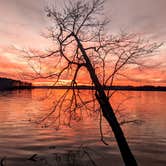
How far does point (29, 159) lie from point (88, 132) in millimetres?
13319

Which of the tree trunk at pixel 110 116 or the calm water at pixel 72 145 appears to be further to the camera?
the calm water at pixel 72 145

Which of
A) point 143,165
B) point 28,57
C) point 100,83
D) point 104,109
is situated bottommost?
point 143,165

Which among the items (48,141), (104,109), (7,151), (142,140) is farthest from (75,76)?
(142,140)

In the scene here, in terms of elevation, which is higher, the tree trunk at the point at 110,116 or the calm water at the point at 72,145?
the tree trunk at the point at 110,116

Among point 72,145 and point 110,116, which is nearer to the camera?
point 110,116

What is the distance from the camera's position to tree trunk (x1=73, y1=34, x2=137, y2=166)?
13.1 meters

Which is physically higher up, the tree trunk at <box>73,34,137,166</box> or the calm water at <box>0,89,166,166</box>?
the tree trunk at <box>73,34,137,166</box>

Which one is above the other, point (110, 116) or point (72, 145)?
point (110, 116)

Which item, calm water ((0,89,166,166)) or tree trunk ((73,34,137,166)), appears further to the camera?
calm water ((0,89,166,166))

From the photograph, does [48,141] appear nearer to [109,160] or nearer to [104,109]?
[109,160]

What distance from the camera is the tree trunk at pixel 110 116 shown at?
13141 mm

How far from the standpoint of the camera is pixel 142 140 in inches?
1057

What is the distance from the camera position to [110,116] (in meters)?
13.3

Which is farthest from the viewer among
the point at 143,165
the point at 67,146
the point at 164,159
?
the point at 67,146
